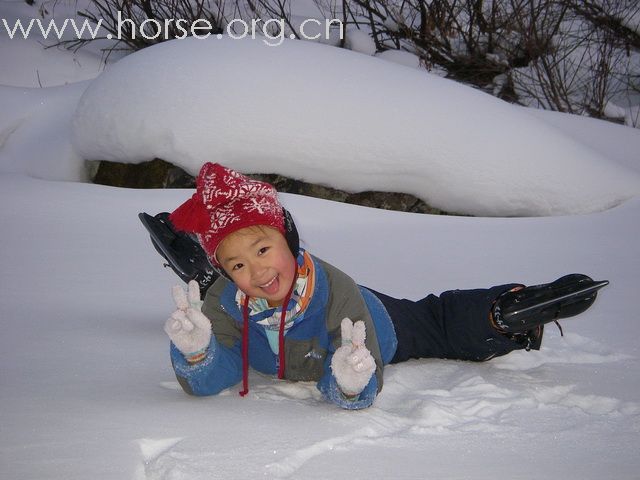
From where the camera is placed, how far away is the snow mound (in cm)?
370

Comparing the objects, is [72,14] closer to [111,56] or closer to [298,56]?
[111,56]

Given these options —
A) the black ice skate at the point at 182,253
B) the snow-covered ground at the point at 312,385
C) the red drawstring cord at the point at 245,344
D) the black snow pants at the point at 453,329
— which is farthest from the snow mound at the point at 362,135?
the red drawstring cord at the point at 245,344

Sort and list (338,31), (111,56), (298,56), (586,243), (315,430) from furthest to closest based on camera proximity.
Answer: (111,56) < (338,31) < (298,56) < (586,243) < (315,430)

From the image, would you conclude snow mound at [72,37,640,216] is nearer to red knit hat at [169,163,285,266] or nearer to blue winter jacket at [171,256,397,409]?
blue winter jacket at [171,256,397,409]

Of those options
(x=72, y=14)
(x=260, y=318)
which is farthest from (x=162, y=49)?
(x=72, y=14)

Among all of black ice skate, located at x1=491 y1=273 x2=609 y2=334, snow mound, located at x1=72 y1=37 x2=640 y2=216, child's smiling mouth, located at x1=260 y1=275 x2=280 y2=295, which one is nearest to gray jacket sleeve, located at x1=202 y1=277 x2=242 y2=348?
child's smiling mouth, located at x1=260 y1=275 x2=280 y2=295

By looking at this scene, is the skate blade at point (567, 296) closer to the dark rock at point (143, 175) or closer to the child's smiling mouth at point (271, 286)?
the child's smiling mouth at point (271, 286)

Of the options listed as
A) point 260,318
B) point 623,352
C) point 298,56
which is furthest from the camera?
point 298,56

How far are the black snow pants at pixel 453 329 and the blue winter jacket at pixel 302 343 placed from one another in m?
0.15

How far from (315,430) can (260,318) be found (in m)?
0.36

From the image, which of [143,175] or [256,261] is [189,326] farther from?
[143,175]

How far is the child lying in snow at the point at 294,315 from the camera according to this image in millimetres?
1656

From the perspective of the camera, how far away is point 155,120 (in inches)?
151

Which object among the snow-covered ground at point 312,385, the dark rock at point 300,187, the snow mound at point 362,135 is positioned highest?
the snow mound at point 362,135
